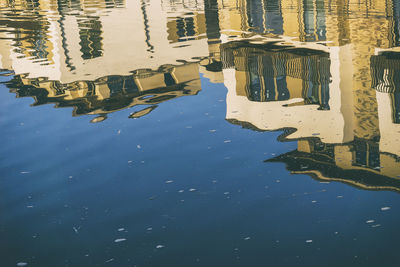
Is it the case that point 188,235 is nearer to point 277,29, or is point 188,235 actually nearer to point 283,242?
point 283,242

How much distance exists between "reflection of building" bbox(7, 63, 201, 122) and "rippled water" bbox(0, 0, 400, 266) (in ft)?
0.14

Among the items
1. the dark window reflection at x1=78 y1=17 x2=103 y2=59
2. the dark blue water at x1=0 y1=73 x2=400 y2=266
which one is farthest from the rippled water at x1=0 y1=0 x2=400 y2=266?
the dark window reflection at x1=78 y1=17 x2=103 y2=59

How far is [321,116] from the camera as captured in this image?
9008 mm

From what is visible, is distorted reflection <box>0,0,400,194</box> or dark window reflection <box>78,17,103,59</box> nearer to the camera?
distorted reflection <box>0,0,400,194</box>

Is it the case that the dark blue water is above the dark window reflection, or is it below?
below

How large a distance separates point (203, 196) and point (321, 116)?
3597 mm

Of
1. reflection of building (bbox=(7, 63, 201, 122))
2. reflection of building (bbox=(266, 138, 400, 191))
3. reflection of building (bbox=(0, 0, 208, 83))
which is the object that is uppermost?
reflection of building (bbox=(0, 0, 208, 83))

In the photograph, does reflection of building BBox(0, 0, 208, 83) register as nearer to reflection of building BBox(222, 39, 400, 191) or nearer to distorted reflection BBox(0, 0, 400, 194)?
distorted reflection BBox(0, 0, 400, 194)

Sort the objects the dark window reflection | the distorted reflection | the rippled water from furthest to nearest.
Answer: the dark window reflection < the distorted reflection < the rippled water

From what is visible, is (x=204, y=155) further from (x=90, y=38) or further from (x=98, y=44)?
(x=90, y=38)

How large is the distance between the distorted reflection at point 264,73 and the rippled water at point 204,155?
0.05m

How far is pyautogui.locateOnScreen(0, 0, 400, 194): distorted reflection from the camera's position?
24.7ft

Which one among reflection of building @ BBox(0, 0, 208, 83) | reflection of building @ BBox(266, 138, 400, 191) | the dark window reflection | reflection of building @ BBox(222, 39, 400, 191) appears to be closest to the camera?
reflection of building @ BBox(266, 138, 400, 191)

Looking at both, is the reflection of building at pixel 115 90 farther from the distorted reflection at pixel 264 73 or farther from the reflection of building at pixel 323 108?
the reflection of building at pixel 323 108
